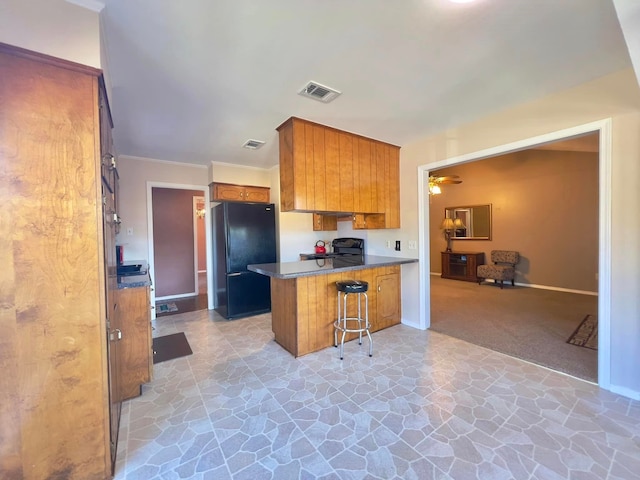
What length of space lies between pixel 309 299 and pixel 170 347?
1.80 metres

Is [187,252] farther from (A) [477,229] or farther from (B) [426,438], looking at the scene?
(A) [477,229]

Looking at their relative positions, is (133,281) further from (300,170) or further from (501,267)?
(501,267)

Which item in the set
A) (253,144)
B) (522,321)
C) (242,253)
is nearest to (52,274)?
(253,144)

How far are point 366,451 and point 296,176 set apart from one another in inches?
93.6

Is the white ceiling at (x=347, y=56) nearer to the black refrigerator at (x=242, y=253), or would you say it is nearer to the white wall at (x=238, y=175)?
the white wall at (x=238, y=175)

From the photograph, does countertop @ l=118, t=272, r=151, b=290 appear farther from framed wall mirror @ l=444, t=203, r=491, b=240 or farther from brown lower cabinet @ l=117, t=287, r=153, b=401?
framed wall mirror @ l=444, t=203, r=491, b=240

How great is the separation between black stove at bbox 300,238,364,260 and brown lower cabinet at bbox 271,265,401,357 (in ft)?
3.32

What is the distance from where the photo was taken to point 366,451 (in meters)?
1.62

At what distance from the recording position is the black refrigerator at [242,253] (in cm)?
416

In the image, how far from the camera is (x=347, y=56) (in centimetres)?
185

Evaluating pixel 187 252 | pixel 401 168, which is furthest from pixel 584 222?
pixel 187 252

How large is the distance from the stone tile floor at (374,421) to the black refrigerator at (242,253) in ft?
4.60

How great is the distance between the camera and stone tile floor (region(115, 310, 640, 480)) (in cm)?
151

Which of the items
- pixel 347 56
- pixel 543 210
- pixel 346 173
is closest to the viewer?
pixel 347 56
